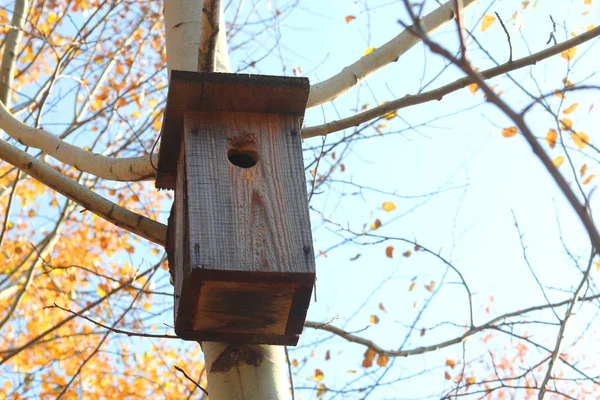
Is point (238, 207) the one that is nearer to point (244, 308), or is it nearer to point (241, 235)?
point (241, 235)

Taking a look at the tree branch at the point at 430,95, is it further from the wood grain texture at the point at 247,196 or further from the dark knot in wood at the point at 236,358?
the dark knot in wood at the point at 236,358

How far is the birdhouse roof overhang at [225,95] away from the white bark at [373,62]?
170mm

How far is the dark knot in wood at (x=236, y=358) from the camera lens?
2064mm

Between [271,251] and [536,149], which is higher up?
[271,251]

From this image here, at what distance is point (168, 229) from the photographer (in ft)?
7.95

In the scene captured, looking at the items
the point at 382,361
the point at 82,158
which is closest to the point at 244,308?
the point at 82,158

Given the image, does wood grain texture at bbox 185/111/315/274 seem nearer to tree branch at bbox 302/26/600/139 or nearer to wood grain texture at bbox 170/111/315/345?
wood grain texture at bbox 170/111/315/345

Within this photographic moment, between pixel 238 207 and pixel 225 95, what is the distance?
376 mm

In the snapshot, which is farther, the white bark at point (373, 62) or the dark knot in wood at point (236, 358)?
the white bark at point (373, 62)

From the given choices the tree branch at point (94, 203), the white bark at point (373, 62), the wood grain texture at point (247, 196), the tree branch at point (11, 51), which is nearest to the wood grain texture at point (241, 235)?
the wood grain texture at point (247, 196)

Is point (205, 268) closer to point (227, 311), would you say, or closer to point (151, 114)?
point (227, 311)

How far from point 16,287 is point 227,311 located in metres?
2.79

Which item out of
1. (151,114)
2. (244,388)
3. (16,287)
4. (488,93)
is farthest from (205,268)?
(151,114)

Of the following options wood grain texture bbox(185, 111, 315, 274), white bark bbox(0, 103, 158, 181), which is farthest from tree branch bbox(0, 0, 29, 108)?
wood grain texture bbox(185, 111, 315, 274)
